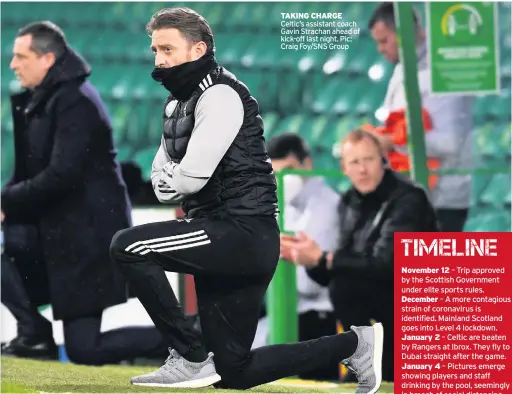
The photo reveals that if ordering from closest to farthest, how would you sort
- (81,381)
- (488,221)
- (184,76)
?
(184,76), (81,381), (488,221)

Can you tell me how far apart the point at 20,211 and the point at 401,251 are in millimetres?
1781

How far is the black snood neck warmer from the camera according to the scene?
4426mm

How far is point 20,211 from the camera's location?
235 inches

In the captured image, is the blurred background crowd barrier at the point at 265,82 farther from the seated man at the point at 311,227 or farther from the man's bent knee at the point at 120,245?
the man's bent knee at the point at 120,245

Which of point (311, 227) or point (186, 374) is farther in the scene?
point (311, 227)

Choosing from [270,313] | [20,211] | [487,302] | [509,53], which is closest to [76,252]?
[20,211]

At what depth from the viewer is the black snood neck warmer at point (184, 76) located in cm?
443

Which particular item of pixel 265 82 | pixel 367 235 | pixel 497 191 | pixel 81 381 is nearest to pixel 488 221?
pixel 497 191

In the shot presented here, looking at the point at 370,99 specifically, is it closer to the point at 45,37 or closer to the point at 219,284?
the point at 45,37

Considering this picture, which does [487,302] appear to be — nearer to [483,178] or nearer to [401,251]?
[401,251]

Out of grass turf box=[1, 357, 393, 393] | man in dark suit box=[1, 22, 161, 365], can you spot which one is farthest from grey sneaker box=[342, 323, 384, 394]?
man in dark suit box=[1, 22, 161, 365]

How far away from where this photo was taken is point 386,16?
21.4 feet

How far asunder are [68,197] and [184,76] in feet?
5.02

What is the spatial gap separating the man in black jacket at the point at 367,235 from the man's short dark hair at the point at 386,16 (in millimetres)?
620
